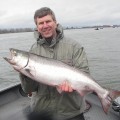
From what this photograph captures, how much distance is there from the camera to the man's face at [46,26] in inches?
157

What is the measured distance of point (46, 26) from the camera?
3.97 metres

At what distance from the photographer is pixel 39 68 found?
3.99 meters

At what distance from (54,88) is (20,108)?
8.42ft

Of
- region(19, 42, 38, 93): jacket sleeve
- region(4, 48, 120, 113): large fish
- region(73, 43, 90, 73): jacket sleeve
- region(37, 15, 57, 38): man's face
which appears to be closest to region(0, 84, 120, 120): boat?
region(19, 42, 38, 93): jacket sleeve

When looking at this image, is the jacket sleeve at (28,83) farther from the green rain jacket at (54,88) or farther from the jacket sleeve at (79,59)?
the jacket sleeve at (79,59)

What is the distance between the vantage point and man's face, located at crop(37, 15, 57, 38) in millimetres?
3996

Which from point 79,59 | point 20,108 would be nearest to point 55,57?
point 79,59

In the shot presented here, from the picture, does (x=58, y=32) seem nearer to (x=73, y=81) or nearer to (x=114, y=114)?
(x=73, y=81)

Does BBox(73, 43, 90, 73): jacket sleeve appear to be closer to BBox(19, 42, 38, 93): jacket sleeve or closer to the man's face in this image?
the man's face

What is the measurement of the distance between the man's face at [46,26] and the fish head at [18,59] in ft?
1.32

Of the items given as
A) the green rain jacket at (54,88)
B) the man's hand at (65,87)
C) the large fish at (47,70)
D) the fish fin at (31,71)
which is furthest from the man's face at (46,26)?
the man's hand at (65,87)

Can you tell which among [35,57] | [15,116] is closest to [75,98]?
[35,57]

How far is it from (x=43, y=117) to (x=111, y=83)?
1154 centimetres

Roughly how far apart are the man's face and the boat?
7.74 ft
